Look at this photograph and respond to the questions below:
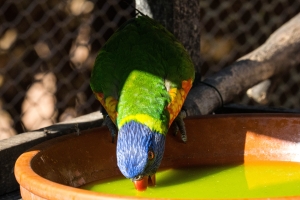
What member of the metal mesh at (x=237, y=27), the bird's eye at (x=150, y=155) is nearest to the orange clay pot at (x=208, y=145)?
the bird's eye at (x=150, y=155)

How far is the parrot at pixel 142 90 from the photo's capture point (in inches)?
73.0

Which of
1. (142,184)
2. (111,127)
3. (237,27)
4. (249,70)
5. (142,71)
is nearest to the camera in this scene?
(142,184)

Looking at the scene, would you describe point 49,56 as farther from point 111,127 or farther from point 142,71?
point 111,127

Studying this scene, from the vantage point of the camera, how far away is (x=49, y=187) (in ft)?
4.67

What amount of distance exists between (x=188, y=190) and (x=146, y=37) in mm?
767

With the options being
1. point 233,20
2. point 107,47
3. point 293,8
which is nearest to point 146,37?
point 107,47

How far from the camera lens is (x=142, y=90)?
2.13m

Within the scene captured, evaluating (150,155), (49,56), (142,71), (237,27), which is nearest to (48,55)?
(49,56)

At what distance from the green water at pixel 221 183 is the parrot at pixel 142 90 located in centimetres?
7

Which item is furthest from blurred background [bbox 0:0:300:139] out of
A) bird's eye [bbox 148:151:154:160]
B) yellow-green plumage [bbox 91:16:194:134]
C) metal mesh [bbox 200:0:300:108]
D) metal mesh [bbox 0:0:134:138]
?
bird's eye [bbox 148:151:154:160]

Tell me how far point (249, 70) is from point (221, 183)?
121 cm

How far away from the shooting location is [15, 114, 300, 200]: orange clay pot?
1.90 meters

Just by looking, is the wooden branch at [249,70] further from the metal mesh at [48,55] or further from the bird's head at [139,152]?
the metal mesh at [48,55]

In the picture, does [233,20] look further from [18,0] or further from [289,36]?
[18,0]
